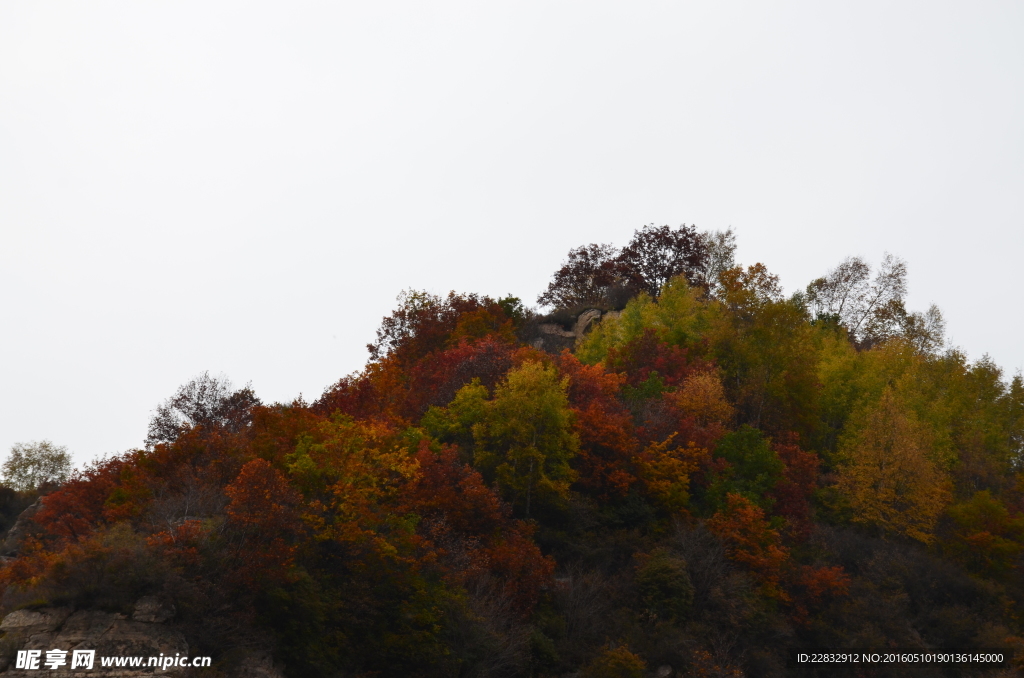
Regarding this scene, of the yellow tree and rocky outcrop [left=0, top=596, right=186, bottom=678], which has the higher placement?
the yellow tree

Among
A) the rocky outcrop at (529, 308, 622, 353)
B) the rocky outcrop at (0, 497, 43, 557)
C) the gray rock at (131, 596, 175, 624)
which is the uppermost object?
the rocky outcrop at (529, 308, 622, 353)

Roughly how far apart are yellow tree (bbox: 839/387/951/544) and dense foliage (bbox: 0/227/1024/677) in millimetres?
132

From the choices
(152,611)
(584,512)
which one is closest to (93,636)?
(152,611)

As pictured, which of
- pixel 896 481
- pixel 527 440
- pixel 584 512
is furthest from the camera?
pixel 896 481

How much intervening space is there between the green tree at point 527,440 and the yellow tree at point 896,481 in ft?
58.9

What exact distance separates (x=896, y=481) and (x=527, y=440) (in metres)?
22.3

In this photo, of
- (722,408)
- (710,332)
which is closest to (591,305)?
(710,332)

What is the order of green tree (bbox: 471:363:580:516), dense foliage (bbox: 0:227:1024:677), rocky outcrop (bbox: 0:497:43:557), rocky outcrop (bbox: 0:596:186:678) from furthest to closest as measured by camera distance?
rocky outcrop (bbox: 0:497:43:557) → green tree (bbox: 471:363:580:516) → dense foliage (bbox: 0:227:1024:677) → rocky outcrop (bbox: 0:596:186:678)

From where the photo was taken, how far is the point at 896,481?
139ft

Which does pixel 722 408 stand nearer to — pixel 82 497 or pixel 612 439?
pixel 612 439

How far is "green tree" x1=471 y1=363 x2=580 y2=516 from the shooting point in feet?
117

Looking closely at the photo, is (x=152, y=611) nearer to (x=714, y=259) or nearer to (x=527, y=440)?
(x=527, y=440)

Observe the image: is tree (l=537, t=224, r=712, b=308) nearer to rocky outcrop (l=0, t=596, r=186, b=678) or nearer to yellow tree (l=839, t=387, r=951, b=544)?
yellow tree (l=839, t=387, r=951, b=544)

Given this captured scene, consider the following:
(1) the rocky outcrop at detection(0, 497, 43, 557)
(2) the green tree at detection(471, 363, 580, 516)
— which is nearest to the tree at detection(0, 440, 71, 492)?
(1) the rocky outcrop at detection(0, 497, 43, 557)
